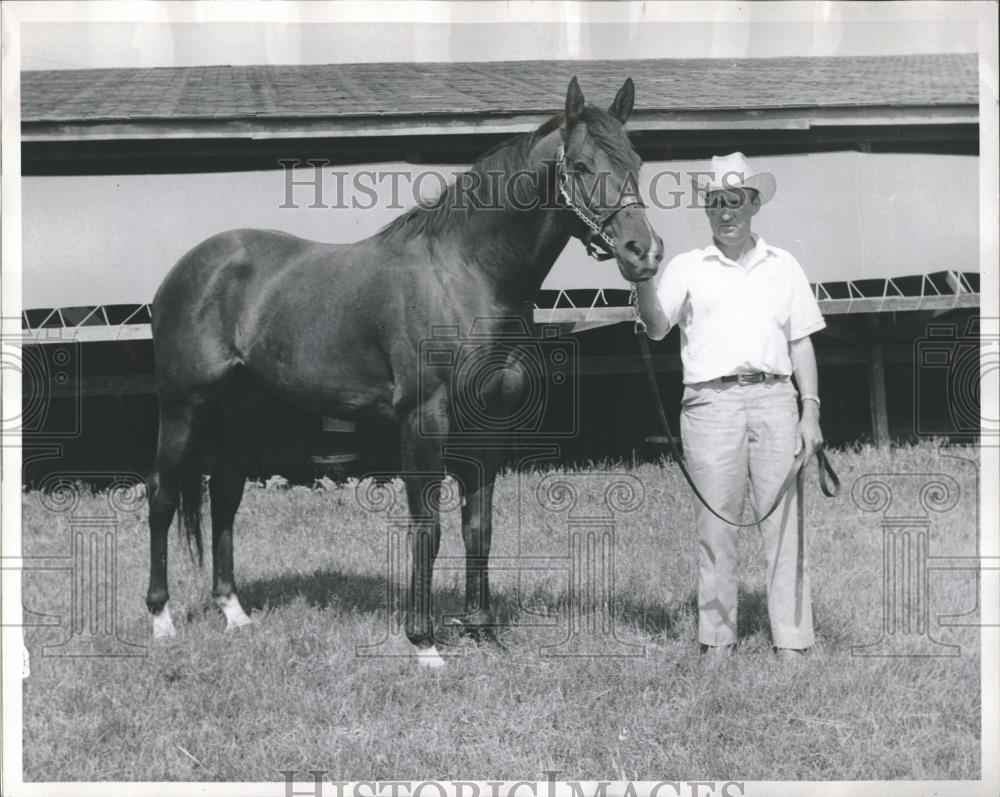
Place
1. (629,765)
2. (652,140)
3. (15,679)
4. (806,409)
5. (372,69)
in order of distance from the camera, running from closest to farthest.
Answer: (629,765) < (15,679) < (806,409) < (372,69) < (652,140)

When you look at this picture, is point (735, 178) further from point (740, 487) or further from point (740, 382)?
point (740, 487)

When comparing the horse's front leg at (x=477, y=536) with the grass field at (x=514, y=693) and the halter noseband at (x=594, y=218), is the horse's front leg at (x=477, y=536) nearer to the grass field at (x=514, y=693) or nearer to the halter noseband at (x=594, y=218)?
the grass field at (x=514, y=693)

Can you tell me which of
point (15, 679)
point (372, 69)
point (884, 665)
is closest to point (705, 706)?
point (884, 665)

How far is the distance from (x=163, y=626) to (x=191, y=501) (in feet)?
1.99

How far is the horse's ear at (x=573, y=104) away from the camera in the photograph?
3.51 meters

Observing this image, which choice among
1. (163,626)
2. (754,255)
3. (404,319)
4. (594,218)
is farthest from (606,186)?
(163,626)

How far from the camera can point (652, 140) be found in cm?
644

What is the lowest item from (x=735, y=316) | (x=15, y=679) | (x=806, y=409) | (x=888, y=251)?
(x=15, y=679)

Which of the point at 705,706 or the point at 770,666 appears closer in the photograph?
the point at 705,706

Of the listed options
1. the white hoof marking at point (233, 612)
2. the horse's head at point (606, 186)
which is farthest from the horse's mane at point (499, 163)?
the white hoof marking at point (233, 612)

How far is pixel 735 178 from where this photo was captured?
12.0ft

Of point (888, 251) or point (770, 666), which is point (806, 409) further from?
point (888, 251)

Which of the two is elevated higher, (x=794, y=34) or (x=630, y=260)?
(x=794, y=34)

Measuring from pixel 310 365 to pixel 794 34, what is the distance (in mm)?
2442
